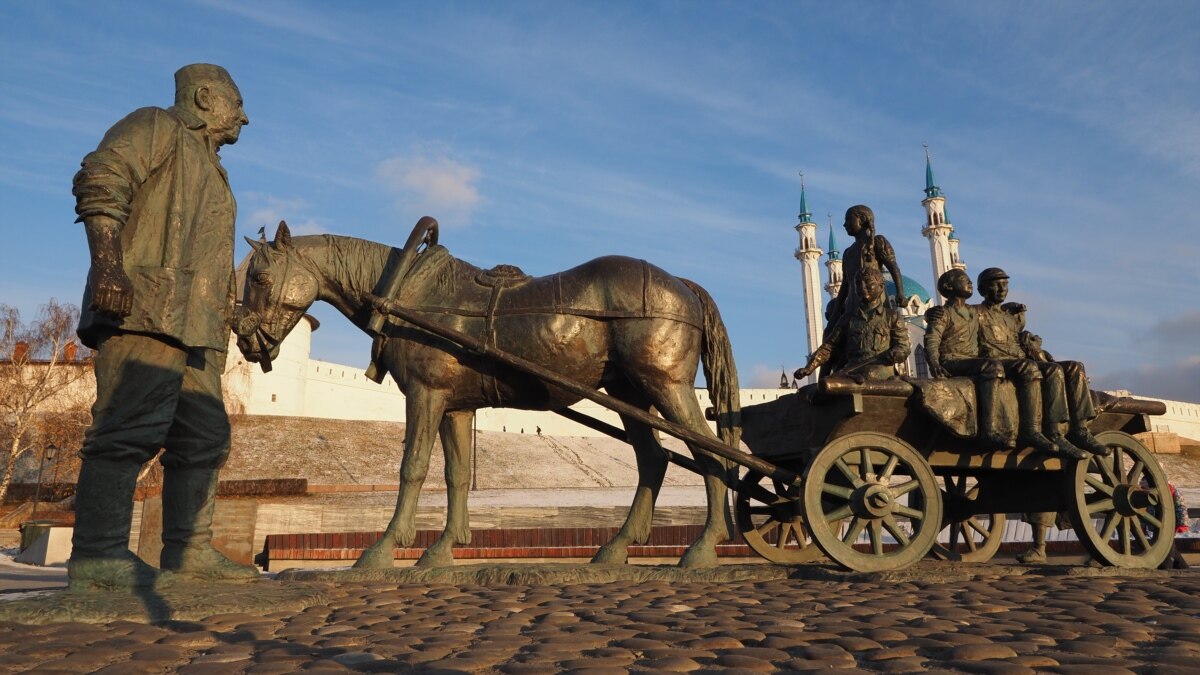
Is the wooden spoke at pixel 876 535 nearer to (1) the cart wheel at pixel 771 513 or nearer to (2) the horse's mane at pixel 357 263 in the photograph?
(1) the cart wheel at pixel 771 513

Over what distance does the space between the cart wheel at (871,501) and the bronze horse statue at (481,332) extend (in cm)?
80

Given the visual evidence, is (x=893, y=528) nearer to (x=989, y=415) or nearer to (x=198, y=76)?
(x=989, y=415)

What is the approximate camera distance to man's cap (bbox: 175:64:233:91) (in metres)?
5.12

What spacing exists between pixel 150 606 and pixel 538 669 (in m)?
2.10

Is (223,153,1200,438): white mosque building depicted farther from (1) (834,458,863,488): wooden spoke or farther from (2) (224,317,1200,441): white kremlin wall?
(1) (834,458,863,488): wooden spoke

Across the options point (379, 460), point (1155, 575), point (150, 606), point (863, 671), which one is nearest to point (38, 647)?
point (150, 606)

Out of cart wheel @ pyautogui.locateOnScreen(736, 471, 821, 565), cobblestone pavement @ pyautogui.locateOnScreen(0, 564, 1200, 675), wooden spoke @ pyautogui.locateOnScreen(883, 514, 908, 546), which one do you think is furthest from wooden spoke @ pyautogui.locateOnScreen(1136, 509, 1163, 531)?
cart wheel @ pyautogui.locateOnScreen(736, 471, 821, 565)

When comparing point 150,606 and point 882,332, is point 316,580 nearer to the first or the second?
point 150,606

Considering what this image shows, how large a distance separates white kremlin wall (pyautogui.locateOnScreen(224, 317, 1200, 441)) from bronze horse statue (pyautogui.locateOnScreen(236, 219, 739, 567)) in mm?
37758

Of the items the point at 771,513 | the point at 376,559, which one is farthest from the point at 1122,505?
the point at 376,559

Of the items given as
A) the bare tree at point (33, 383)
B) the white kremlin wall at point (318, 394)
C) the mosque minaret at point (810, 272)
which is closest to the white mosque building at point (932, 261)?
the mosque minaret at point (810, 272)

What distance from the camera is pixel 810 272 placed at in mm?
83000

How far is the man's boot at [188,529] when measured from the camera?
16.2 feet

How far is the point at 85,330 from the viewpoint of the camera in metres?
4.48
